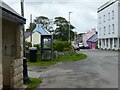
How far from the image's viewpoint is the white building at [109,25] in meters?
62.4

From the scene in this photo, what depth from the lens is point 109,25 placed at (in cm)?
6725

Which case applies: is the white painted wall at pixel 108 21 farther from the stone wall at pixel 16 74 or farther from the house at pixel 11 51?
the stone wall at pixel 16 74

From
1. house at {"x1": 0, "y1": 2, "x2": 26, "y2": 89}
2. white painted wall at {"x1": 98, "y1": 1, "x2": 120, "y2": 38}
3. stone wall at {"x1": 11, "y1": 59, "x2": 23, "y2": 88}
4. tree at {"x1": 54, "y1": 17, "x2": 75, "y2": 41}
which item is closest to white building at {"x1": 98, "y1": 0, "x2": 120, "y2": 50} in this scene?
white painted wall at {"x1": 98, "y1": 1, "x2": 120, "y2": 38}

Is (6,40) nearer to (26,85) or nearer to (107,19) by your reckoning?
(26,85)

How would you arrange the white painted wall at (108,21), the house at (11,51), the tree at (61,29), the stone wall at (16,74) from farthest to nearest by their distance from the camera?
1. the tree at (61,29)
2. the white painted wall at (108,21)
3. the house at (11,51)
4. the stone wall at (16,74)

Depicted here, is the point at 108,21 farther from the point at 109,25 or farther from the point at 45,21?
the point at 45,21

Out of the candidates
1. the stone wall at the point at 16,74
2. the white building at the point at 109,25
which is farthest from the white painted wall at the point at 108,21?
the stone wall at the point at 16,74

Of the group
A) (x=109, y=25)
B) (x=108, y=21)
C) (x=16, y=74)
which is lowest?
(x=16, y=74)

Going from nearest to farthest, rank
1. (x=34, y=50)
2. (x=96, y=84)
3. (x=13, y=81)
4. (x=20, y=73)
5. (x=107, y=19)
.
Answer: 1. (x=13, y=81)
2. (x=20, y=73)
3. (x=96, y=84)
4. (x=34, y=50)
5. (x=107, y=19)

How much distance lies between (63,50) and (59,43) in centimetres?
99

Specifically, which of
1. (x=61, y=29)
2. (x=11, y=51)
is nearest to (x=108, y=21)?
(x=61, y=29)

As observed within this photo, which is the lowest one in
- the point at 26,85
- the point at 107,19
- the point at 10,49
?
the point at 26,85

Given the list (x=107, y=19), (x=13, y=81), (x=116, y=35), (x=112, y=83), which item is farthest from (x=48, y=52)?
(x=107, y=19)

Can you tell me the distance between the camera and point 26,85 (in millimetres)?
14391
